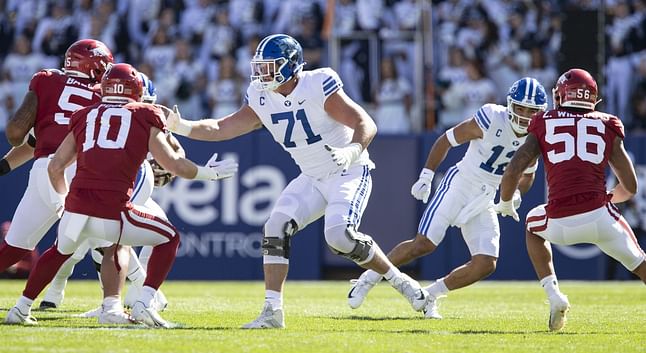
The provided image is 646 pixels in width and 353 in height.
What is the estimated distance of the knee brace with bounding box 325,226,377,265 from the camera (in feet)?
23.9

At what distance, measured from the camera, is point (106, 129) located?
6832mm

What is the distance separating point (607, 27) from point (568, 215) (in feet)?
30.9

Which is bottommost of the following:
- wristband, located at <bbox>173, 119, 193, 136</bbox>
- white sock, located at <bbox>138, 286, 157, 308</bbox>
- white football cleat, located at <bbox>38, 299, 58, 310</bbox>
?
white football cleat, located at <bbox>38, 299, 58, 310</bbox>

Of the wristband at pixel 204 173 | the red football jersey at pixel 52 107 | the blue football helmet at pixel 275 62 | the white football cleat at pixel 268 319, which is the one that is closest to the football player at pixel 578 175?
the blue football helmet at pixel 275 62

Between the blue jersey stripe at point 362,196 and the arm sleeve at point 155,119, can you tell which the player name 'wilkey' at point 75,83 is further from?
the blue jersey stripe at point 362,196

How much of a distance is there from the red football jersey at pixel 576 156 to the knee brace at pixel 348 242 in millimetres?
1212

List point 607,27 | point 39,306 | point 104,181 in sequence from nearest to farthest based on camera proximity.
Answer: point 104,181
point 39,306
point 607,27

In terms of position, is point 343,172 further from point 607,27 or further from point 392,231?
point 607,27

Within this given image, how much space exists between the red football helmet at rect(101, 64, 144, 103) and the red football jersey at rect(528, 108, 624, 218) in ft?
8.45

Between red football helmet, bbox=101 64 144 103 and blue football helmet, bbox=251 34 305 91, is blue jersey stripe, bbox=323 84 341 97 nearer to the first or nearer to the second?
blue football helmet, bbox=251 34 305 91

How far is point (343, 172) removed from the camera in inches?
300

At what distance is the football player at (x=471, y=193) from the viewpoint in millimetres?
8797

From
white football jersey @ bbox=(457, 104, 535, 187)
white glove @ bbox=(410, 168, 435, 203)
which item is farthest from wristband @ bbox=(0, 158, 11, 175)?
white football jersey @ bbox=(457, 104, 535, 187)

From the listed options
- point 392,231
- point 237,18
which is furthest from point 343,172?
point 237,18
